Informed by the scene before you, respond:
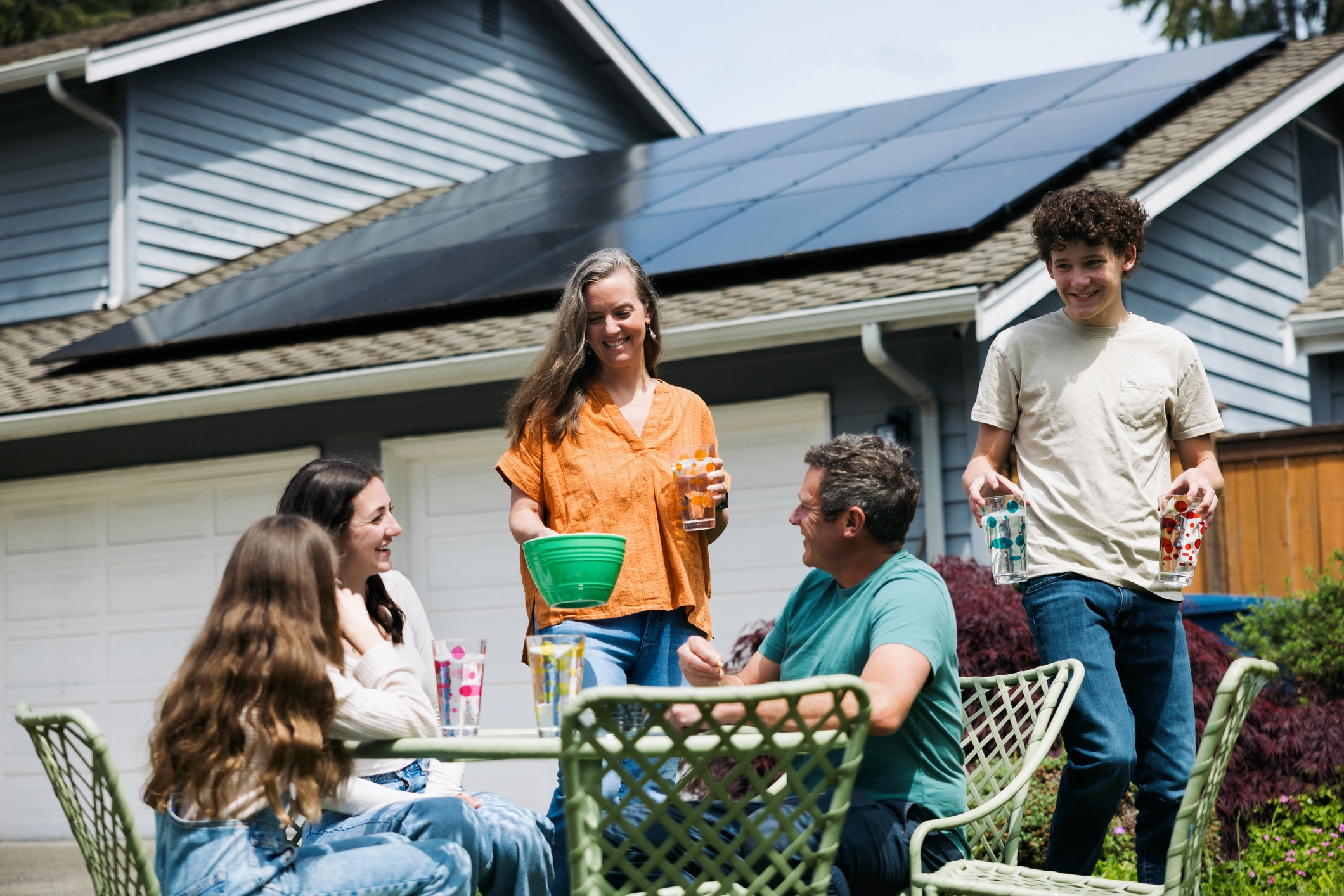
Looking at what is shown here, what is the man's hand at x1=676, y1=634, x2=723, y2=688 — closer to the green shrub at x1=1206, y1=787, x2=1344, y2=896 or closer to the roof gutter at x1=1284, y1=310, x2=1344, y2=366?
the green shrub at x1=1206, y1=787, x2=1344, y2=896

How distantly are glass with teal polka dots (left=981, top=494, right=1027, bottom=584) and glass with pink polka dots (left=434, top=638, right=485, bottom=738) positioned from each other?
1245 millimetres

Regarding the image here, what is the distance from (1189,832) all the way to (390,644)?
1.53m

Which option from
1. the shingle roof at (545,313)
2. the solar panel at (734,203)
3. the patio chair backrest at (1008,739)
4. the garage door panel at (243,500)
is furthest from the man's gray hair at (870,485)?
the garage door panel at (243,500)

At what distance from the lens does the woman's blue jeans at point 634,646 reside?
3338 millimetres

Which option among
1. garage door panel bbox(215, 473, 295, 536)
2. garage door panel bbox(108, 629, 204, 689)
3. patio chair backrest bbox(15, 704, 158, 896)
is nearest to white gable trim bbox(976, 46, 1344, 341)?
patio chair backrest bbox(15, 704, 158, 896)

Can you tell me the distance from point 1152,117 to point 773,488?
325 cm

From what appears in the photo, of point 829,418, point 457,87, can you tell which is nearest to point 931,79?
point 457,87

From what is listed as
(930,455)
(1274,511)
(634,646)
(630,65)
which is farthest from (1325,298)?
(634,646)

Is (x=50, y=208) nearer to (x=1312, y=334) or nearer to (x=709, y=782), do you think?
(x=1312, y=334)

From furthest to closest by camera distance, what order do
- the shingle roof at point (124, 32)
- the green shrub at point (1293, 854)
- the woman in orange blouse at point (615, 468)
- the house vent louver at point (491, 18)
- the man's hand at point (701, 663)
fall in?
the house vent louver at point (491, 18) → the shingle roof at point (124, 32) → the green shrub at point (1293, 854) → the woman in orange blouse at point (615, 468) → the man's hand at point (701, 663)

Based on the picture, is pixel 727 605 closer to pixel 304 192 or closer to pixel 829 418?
pixel 829 418

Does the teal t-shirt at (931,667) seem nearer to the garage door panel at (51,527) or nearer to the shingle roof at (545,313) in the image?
the shingle roof at (545,313)

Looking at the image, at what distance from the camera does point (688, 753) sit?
207 cm

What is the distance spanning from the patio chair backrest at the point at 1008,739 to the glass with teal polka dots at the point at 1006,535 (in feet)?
0.76
